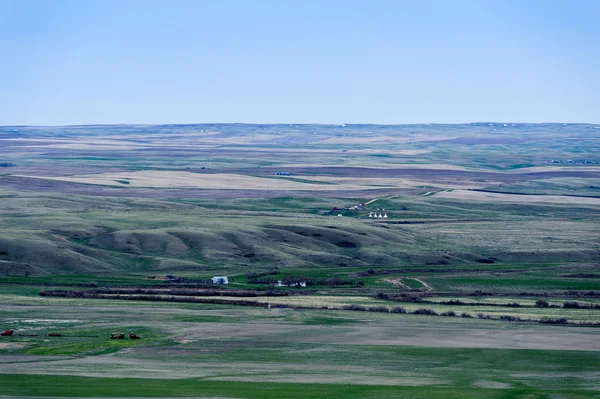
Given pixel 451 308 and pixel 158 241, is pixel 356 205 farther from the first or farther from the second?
pixel 451 308

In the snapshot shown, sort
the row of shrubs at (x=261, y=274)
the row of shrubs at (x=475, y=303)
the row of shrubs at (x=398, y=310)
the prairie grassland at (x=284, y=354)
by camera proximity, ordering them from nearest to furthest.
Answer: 1. the prairie grassland at (x=284, y=354)
2. the row of shrubs at (x=398, y=310)
3. the row of shrubs at (x=475, y=303)
4. the row of shrubs at (x=261, y=274)

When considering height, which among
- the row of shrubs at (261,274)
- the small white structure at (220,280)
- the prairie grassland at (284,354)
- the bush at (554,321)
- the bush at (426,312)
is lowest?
the row of shrubs at (261,274)

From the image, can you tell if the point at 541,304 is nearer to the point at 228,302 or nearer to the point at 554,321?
the point at 554,321

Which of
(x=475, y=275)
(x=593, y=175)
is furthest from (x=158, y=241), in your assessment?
(x=593, y=175)

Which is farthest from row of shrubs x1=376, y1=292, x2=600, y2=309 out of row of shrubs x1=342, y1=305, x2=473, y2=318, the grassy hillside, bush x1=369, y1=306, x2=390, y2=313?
the grassy hillside

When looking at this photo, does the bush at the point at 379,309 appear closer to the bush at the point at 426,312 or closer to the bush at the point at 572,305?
the bush at the point at 426,312

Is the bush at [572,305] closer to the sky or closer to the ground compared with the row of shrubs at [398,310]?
closer to the ground

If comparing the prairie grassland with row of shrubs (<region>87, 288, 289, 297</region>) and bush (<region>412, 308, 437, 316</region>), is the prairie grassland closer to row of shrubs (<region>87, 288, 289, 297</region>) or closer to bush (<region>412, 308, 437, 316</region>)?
bush (<region>412, 308, 437, 316</region>)

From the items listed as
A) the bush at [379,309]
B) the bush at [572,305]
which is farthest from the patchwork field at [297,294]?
the bush at [572,305]

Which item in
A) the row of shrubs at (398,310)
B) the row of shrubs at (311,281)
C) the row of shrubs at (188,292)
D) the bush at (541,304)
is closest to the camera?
the row of shrubs at (398,310)
